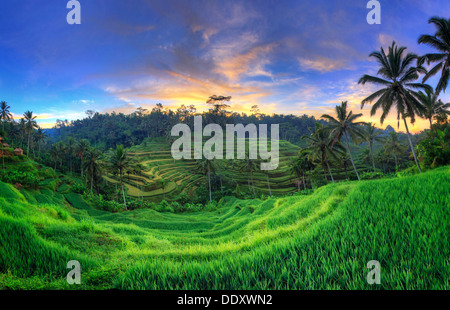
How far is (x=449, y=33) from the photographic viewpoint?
51.2ft

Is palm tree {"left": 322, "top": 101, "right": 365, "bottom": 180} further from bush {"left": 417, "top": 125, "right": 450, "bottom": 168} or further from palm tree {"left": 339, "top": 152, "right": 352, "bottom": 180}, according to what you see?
bush {"left": 417, "top": 125, "right": 450, "bottom": 168}

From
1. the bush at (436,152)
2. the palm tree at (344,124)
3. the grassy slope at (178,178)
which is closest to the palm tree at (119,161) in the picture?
the grassy slope at (178,178)

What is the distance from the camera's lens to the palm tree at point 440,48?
51.6ft

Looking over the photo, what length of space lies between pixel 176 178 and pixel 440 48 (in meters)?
48.4

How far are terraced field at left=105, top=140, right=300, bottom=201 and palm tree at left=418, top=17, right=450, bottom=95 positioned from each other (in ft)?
97.8

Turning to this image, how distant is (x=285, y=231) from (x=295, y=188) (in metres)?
47.2

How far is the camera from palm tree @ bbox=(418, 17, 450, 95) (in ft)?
51.6

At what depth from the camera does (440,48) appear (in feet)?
54.0

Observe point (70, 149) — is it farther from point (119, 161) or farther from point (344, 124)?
point (344, 124)

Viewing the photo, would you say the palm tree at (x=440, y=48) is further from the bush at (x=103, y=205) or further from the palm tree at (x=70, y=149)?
the palm tree at (x=70, y=149)

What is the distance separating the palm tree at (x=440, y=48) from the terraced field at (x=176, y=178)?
29823mm

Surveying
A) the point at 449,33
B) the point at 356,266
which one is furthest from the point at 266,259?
the point at 449,33

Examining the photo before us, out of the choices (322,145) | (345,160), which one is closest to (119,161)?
(322,145)
